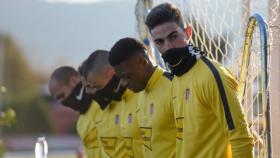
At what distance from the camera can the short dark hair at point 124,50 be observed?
5984 millimetres

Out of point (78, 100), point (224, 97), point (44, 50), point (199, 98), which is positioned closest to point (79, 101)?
point (78, 100)

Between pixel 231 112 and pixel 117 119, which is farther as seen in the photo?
pixel 117 119

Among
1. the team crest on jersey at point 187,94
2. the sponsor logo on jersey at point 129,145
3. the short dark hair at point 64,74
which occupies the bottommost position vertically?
the sponsor logo on jersey at point 129,145

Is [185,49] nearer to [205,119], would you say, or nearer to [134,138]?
[205,119]

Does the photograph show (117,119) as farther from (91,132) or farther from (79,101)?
(79,101)

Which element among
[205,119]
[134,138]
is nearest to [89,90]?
[134,138]

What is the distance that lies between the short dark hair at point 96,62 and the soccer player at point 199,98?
182cm

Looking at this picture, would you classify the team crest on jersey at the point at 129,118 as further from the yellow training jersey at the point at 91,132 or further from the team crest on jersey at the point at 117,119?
the yellow training jersey at the point at 91,132

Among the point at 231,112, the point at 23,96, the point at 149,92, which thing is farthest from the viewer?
the point at 23,96

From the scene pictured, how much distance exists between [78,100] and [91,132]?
1.51 feet

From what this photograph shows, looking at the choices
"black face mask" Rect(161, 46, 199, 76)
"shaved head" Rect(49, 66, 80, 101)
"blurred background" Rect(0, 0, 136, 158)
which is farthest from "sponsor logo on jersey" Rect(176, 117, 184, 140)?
"blurred background" Rect(0, 0, 136, 158)

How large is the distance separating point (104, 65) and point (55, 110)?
3870 centimetres

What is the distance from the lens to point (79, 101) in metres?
8.38

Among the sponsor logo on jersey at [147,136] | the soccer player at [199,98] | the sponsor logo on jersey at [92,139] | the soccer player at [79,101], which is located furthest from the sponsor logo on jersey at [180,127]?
the sponsor logo on jersey at [92,139]
